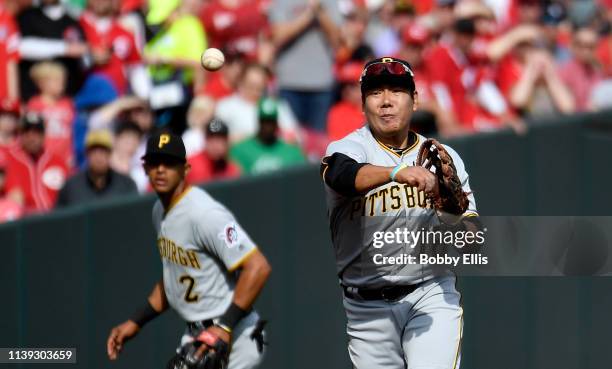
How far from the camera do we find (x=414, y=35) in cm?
1134

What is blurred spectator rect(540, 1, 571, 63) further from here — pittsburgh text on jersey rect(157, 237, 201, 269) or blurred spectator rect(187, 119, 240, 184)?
pittsburgh text on jersey rect(157, 237, 201, 269)

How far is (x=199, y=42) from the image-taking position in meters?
10.9

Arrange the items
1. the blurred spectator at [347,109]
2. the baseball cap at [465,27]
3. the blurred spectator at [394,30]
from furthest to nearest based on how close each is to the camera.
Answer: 1. the blurred spectator at [394,30]
2. the baseball cap at [465,27]
3. the blurred spectator at [347,109]

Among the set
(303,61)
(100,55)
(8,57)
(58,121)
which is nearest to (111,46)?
(100,55)

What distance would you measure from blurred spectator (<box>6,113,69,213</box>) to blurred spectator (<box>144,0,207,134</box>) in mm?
1185

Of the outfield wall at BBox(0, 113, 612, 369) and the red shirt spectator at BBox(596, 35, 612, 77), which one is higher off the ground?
the red shirt spectator at BBox(596, 35, 612, 77)

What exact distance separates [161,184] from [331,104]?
14.2ft

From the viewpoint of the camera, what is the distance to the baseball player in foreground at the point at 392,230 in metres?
6.12

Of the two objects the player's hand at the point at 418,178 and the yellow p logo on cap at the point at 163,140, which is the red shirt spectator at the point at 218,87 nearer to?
the yellow p logo on cap at the point at 163,140

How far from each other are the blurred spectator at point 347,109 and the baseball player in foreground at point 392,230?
4.30m

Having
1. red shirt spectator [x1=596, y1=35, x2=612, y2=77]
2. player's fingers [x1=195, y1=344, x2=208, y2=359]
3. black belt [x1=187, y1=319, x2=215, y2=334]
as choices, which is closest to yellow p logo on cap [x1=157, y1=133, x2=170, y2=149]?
black belt [x1=187, y1=319, x2=215, y2=334]

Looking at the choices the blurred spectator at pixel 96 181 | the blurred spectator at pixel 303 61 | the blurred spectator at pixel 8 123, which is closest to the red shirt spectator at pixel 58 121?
the blurred spectator at pixel 8 123

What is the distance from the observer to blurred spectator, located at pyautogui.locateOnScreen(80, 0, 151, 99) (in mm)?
10688

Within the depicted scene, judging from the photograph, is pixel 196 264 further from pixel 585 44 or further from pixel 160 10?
pixel 585 44
